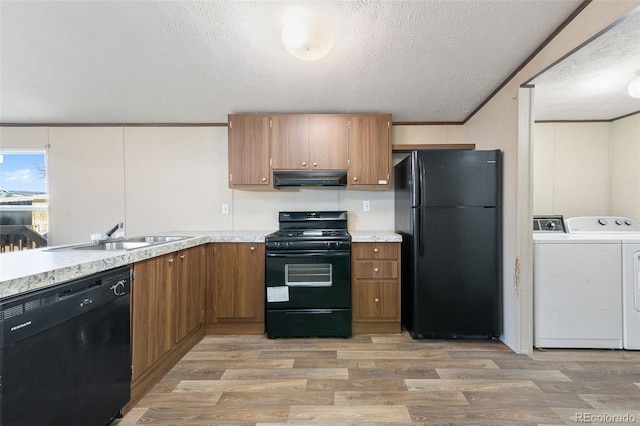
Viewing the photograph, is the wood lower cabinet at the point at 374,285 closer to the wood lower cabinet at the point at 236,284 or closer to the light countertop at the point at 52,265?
the wood lower cabinet at the point at 236,284

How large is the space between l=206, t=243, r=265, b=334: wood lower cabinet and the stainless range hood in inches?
29.7

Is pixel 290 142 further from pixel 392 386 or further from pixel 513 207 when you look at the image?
pixel 392 386

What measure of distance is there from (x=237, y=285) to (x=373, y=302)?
1278mm

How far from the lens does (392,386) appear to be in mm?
1755

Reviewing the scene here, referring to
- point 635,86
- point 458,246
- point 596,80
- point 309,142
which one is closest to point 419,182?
point 458,246

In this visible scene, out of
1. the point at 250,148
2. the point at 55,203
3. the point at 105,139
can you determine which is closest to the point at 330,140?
the point at 250,148

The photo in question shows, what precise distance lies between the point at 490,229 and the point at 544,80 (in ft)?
4.03

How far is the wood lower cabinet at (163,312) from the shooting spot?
162 centimetres

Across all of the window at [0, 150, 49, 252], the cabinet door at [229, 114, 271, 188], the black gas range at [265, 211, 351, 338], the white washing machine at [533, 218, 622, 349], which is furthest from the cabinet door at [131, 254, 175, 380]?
the white washing machine at [533, 218, 622, 349]

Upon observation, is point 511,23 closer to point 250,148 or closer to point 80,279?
point 250,148

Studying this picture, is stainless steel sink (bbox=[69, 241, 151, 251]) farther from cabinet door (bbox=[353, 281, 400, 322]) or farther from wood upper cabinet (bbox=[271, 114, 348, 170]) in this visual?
cabinet door (bbox=[353, 281, 400, 322])

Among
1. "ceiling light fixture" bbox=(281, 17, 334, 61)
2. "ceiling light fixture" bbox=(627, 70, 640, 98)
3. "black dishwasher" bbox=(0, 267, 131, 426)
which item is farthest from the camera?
"ceiling light fixture" bbox=(627, 70, 640, 98)

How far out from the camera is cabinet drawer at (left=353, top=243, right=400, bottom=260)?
8.28 feet

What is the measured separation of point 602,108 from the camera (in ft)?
9.20
